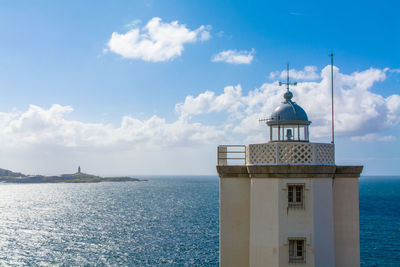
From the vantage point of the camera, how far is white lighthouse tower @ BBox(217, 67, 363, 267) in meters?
10.9

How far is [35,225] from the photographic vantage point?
239ft

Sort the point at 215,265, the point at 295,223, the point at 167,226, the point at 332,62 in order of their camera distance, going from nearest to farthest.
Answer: the point at 295,223, the point at 332,62, the point at 215,265, the point at 167,226

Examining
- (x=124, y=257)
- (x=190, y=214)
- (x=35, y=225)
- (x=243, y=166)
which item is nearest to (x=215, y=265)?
(x=124, y=257)

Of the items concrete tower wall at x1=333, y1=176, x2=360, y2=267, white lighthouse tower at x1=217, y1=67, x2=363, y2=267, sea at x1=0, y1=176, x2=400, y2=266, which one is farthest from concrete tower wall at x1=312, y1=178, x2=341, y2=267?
sea at x1=0, y1=176, x2=400, y2=266

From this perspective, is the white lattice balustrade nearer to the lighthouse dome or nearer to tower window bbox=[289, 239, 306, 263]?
the lighthouse dome

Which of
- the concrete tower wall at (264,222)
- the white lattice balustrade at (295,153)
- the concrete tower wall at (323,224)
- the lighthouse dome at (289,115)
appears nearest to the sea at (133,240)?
the concrete tower wall at (264,222)

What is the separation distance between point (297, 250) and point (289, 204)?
4.97 ft

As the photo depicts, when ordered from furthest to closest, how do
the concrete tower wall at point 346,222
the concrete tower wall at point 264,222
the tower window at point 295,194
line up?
1. the concrete tower wall at point 346,222
2. the tower window at point 295,194
3. the concrete tower wall at point 264,222

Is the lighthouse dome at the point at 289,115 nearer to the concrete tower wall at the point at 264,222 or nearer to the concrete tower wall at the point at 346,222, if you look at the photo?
the concrete tower wall at the point at 264,222

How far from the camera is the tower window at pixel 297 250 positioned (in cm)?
1084

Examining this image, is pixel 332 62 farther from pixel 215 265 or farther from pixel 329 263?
pixel 215 265

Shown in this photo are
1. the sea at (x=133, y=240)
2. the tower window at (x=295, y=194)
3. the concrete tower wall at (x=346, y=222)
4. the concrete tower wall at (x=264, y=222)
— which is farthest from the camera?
the sea at (x=133, y=240)

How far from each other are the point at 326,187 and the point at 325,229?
139cm

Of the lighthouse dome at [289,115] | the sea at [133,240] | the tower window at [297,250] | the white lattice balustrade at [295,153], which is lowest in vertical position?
the sea at [133,240]
